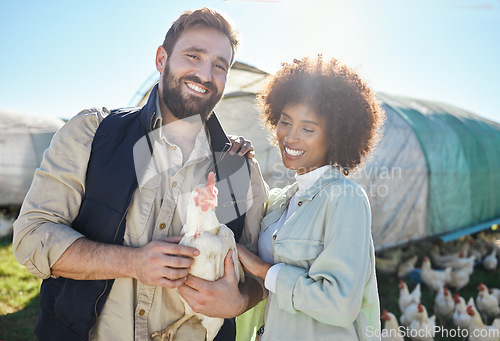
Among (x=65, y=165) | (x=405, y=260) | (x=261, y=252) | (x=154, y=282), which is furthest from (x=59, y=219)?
(x=405, y=260)

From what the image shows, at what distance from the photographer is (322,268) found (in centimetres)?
Answer: 178

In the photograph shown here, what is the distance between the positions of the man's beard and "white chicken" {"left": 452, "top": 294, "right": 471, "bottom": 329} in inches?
189

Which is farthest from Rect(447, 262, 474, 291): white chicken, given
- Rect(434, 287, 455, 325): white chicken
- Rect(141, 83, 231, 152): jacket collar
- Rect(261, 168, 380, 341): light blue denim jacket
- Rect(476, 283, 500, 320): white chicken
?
Rect(141, 83, 231, 152): jacket collar

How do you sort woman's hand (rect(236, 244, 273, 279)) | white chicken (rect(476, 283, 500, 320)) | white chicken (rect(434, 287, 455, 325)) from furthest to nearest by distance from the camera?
white chicken (rect(476, 283, 500, 320)) → white chicken (rect(434, 287, 455, 325)) → woman's hand (rect(236, 244, 273, 279))

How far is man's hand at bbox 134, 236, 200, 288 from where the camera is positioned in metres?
1.68

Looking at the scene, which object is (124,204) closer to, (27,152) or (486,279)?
(486,279)

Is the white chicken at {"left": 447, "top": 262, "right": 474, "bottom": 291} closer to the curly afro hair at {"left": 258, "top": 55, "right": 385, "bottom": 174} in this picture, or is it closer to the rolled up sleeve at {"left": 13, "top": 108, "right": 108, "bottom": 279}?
Result: the curly afro hair at {"left": 258, "top": 55, "right": 385, "bottom": 174}

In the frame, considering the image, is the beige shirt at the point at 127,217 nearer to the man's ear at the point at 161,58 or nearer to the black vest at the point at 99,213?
the black vest at the point at 99,213

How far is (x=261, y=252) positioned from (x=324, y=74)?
117 cm

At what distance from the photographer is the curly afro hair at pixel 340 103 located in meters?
2.20

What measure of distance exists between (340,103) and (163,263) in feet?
4.45

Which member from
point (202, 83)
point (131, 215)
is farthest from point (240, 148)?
point (131, 215)

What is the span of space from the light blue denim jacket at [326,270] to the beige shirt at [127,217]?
532 millimetres

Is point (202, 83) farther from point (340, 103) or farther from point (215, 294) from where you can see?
point (215, 294)
